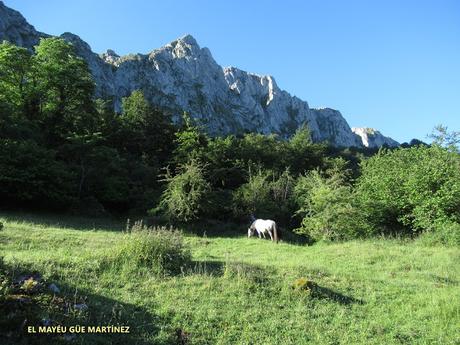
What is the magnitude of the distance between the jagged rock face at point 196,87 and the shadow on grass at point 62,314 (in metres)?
80.0

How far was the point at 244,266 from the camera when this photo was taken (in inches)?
413

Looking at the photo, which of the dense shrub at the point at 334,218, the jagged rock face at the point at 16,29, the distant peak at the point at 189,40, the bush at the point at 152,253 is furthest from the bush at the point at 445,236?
the distant peak at the point at 189,40

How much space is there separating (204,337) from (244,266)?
13.1 ft

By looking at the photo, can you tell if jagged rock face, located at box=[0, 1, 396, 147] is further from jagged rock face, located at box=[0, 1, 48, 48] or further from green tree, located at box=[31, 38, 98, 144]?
green tree, located at box=[31, 38, 98, 144]

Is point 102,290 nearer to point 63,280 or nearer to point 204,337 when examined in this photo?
point 63,280

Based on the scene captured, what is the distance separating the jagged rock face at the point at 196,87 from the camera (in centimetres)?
10169

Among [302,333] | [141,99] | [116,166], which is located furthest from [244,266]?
[141,99]

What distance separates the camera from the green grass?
677 centimetres

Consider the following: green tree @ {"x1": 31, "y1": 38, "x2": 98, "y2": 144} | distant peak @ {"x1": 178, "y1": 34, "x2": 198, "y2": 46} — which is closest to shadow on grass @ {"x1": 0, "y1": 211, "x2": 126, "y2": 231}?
green tree @ {"x1": 31, "y1": 38, "x2": 98, "y2": 144}

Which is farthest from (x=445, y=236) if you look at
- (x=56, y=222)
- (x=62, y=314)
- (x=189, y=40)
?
(x=189, y=40)

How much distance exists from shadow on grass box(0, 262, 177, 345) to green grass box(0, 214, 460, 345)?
0.07 feet

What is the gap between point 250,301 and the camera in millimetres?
8312

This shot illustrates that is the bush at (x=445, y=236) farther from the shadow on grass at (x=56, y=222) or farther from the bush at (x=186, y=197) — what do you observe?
the shadow on grass at (x=56, y=222)

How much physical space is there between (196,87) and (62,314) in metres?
132
